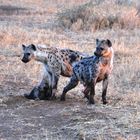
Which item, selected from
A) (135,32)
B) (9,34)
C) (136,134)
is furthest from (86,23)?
(136,134)

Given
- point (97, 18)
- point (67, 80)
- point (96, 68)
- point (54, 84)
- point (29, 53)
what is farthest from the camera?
point (97, 18)

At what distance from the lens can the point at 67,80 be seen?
11.0 m

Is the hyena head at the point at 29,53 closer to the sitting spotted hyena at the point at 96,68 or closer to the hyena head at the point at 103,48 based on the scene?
the sitting spotted hyena at the point at 96,68

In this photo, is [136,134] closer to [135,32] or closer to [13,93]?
[13,93]

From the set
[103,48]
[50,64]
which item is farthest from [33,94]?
[103,48]

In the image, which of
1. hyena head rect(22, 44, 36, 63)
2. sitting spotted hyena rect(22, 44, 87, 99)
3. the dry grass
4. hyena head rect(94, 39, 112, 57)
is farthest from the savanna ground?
hyena head rect(94, 39, 112, 57)

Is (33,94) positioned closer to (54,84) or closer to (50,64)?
(54,84)

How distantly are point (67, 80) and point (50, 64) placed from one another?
1691 mm

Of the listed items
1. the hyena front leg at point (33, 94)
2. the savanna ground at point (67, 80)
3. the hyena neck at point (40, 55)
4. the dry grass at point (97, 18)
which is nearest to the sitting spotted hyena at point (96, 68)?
the savanna ground at point (67, 80)

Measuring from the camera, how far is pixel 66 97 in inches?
374

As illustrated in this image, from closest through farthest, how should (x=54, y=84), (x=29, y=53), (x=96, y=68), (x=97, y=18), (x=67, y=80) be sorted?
(x=96, y=68)
(x=54, y=84)
(x=29, y=53)
(x=67, y=80)
(x=97, y=18)

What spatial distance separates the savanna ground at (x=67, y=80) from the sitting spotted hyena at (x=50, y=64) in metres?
0.28

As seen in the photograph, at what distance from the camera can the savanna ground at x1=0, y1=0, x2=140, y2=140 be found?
7.34m

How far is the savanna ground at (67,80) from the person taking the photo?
289 inches
